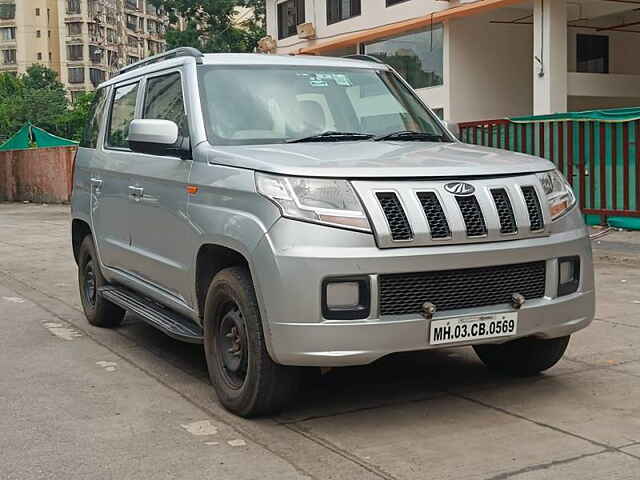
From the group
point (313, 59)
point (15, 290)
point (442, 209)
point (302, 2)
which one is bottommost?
point (15, 290)

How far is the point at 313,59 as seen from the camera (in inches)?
243

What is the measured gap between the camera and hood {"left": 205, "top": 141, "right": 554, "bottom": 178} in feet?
14.7

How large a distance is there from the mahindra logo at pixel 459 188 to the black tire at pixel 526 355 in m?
1.23

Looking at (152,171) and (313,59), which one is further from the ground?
(313,59)

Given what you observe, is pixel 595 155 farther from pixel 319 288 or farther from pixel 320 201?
pixel 319 288

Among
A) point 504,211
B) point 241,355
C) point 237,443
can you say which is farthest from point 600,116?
point 237,443

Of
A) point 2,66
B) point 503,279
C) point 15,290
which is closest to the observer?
point 503,279

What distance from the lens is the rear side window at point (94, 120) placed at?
7.50 m

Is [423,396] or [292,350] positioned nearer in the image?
[292,350]

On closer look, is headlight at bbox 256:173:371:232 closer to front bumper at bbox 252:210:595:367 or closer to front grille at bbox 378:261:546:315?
front bumper at bbox 252:210:595:367

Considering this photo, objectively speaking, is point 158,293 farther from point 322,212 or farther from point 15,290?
point 15,290

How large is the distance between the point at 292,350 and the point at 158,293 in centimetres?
182

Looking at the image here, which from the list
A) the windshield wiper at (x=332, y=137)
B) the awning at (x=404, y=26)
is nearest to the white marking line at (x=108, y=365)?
the windshield wiper at (x=332, y=137)

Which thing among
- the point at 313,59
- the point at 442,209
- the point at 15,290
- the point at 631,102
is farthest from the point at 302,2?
the point at 442,209
